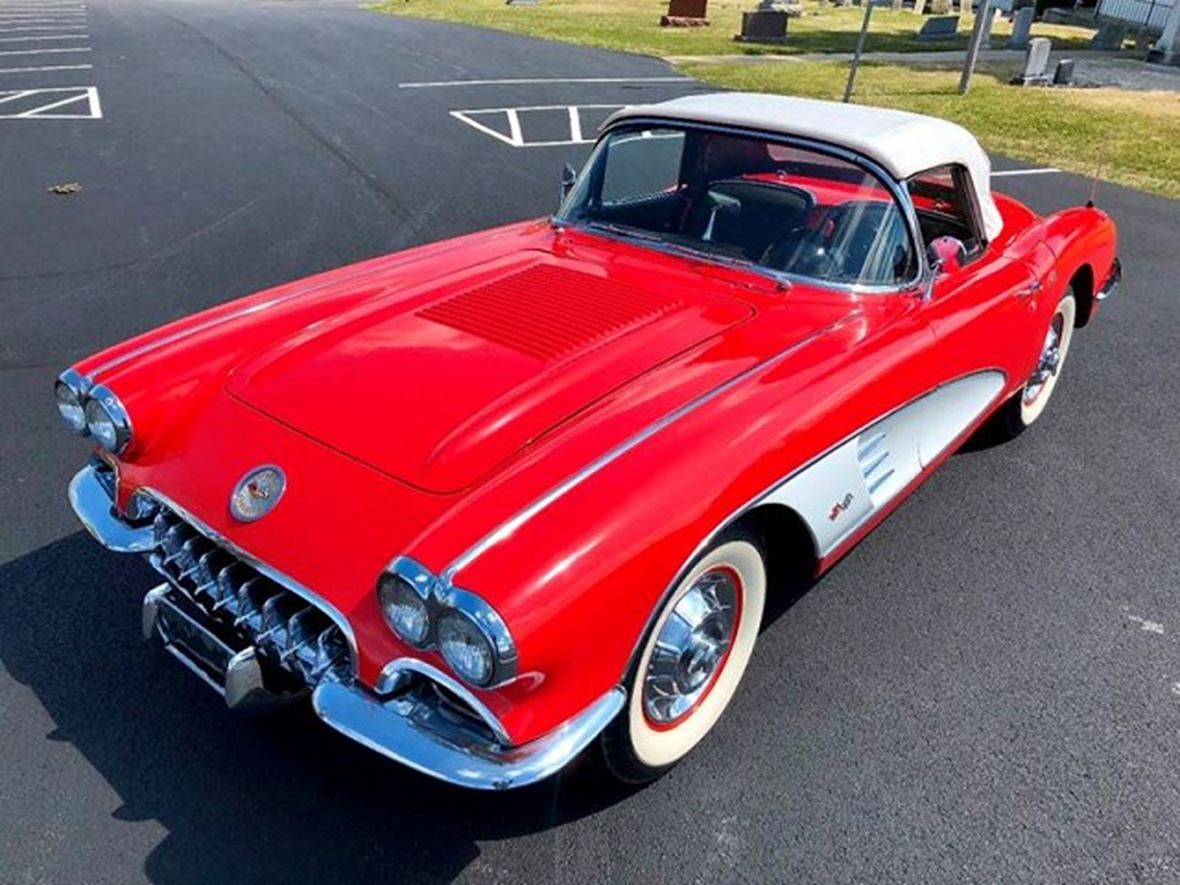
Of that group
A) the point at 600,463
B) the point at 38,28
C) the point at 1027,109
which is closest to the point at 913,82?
the point at 1027,109

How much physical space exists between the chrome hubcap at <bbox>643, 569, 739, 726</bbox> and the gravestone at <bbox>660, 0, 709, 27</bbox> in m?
22.0

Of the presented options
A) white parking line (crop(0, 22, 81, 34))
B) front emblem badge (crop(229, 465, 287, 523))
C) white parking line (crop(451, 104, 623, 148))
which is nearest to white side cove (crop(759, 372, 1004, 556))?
front emblem badge (crop(229, 465, 287, 523))

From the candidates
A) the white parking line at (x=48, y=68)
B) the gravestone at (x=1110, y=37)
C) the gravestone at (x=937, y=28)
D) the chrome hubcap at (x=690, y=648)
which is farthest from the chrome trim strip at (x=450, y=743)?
the gravestone at (x=1110, y=37)

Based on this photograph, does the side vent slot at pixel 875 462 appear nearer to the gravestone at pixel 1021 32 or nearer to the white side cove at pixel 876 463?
the white side cove at pixel 876 463

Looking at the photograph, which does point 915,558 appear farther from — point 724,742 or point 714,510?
point 714,510

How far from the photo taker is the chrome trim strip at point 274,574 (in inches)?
86.0

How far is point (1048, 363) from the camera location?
4609mm

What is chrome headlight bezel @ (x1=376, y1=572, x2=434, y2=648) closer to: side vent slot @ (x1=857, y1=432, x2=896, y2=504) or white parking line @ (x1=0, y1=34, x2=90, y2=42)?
side vent slot @ (x1=857, y1=432, x2=896, y2=504)

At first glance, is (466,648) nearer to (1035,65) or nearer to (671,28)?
(1035,65)

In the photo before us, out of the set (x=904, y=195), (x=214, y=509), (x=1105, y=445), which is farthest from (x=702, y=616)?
(x=1105, y=445)

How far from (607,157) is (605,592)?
7.48ft

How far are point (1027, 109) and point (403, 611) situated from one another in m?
13.5

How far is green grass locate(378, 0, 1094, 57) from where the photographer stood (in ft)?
62.8

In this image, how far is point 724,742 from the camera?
2771 mm
